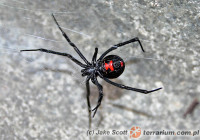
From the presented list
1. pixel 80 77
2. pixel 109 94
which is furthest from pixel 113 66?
pixel 109 94

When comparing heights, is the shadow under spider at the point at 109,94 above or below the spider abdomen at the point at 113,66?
below

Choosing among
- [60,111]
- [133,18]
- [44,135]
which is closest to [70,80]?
[60,111]

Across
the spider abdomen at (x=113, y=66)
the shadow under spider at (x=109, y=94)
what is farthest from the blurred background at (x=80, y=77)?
the spider abdomen at (x=113, y=66)

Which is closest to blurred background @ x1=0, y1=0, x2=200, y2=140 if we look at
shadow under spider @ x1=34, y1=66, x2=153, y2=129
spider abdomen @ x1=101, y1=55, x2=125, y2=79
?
shadow under spider @ x1=34, y1=66, x2=153, y2=129

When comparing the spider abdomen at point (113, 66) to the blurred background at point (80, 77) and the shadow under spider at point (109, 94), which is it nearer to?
the blurred background at point (80, 77)

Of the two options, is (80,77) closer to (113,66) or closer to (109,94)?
(113,66)

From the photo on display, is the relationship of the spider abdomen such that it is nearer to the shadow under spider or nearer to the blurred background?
the blurred background
